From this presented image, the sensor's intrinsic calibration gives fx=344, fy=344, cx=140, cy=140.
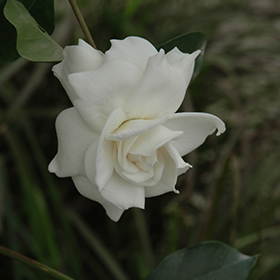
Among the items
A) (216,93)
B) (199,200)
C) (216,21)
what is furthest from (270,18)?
(199,200)

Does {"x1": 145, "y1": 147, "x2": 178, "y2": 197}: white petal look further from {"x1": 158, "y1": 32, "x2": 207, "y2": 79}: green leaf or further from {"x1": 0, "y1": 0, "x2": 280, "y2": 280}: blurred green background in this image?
{"x1": 0, "y1": 0, "x2": 280, "y2": 280}: blurred green background

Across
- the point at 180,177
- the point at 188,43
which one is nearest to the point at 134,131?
the point at 188,43

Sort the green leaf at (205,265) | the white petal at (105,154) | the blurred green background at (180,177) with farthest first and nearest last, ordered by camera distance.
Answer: the blurred green background at (180,177), the green leaf at (205,265), the white petal at (105,154)

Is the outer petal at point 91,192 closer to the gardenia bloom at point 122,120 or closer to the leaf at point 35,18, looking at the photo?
the gardenia bloom at point 122,120

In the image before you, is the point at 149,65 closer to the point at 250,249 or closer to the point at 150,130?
the point at 150,130

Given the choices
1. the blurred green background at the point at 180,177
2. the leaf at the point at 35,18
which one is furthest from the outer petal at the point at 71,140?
the blurred green background at the point at 180,177

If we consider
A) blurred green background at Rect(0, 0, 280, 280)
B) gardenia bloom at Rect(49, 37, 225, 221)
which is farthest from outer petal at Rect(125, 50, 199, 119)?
blurred green background at Rect(0, 0, 280, 280)

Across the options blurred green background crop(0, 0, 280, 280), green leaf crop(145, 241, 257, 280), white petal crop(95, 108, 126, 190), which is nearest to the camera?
white petal crop(95, 108, 126, 190)
